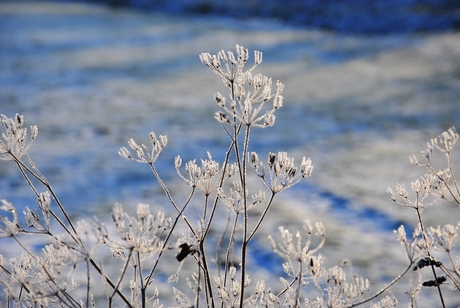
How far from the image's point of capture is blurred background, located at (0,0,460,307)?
5.00 metres

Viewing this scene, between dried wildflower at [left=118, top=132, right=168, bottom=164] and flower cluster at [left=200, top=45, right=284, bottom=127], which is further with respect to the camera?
dried wildflower at [left=118, top=132, right=168, bottom=164]

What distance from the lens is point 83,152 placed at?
657 centimetres

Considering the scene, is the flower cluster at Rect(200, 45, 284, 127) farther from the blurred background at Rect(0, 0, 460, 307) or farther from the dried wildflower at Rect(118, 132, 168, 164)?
the blurred background at Rect(0, 0, 460, 307)

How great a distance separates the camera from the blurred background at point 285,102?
4996 millimetres

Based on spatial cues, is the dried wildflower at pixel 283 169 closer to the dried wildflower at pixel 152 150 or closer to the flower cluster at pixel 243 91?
the flower cluster at pixel 243 91

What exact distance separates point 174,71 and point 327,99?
3758 millimetres

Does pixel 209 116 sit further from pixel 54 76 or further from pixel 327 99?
pixel 54 76

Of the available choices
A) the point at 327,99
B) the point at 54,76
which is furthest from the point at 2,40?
the point at 327,99

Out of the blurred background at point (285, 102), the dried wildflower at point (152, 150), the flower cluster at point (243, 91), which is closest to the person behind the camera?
the flower cluster at point (243, 91)

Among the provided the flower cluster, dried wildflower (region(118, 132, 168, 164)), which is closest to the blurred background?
dried wildflower (region(118, 132, 168, 164))

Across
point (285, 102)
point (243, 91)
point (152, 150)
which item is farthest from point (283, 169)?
point (285, 102)

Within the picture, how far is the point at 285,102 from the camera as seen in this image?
336 inches

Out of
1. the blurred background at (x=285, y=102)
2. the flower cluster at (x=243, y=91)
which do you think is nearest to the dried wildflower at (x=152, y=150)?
the flower cluster at (x=243, y=91)

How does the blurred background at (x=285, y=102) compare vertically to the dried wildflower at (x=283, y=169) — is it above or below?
above
